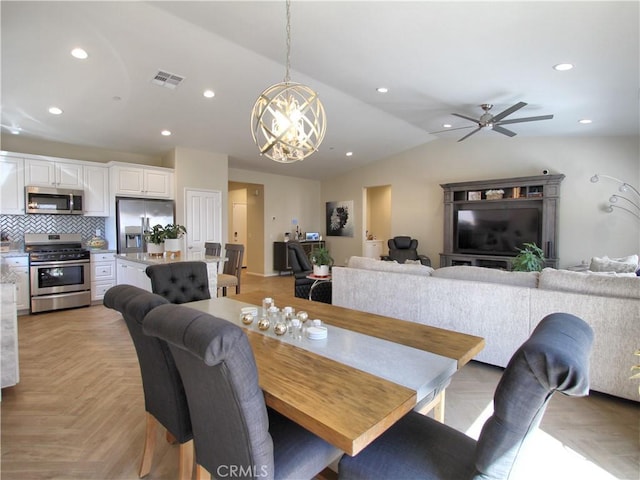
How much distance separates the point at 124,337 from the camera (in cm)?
375

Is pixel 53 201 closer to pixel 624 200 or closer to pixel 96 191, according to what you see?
pixel 96 191

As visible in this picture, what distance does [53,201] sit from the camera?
16.4 ft

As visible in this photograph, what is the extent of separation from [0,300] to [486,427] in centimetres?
321

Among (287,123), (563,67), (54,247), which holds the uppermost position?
(563,67)

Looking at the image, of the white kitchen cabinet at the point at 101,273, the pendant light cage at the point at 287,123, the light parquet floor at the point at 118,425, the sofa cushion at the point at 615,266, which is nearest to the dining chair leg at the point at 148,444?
the light parquet floor at the point at 118,425

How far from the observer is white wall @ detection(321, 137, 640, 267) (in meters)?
5.46

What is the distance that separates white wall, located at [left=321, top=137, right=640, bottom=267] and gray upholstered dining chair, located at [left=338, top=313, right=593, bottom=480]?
5981 millimetres

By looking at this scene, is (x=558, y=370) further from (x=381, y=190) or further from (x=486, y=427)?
(x=381, y=190)

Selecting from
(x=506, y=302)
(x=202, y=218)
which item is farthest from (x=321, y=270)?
(x=202, y=218)

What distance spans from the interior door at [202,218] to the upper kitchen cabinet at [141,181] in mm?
402

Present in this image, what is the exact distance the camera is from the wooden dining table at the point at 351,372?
0.98 meters

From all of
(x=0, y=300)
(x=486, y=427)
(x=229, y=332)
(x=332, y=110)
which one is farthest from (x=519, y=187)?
(x=0, y=300)

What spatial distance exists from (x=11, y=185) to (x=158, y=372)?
16.8 feet

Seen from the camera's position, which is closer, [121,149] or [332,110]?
→ [332,110]
